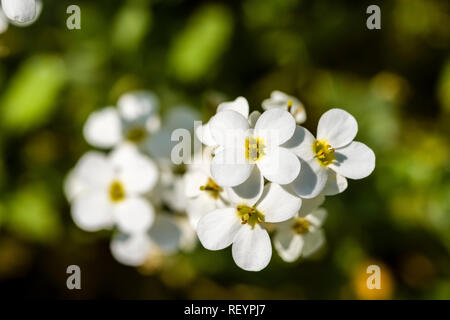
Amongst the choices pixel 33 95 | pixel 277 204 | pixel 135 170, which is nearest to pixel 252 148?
pixel 277 204

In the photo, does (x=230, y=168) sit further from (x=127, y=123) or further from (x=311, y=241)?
(x=127, y=123)

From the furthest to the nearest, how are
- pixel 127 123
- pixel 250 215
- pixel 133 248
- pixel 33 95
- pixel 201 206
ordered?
pixel 33 95 < pixel 127 123 < pixel 133 248 < pixel 201 206 < pixel 250 215

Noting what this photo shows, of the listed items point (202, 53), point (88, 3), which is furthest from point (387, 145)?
point (88, 3)

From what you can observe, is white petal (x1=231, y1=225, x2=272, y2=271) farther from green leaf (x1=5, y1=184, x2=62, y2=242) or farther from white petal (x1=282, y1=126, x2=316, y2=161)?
green leaf (x1=5, y1=184, x2=62, y2=242)

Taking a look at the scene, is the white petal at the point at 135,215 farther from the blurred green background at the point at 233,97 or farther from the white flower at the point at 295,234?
the blurred green background at the point at 233,97

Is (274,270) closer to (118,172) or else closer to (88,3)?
(118,172)

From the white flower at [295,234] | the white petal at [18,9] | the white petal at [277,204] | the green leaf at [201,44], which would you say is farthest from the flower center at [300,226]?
the green leaf at [201,44]
